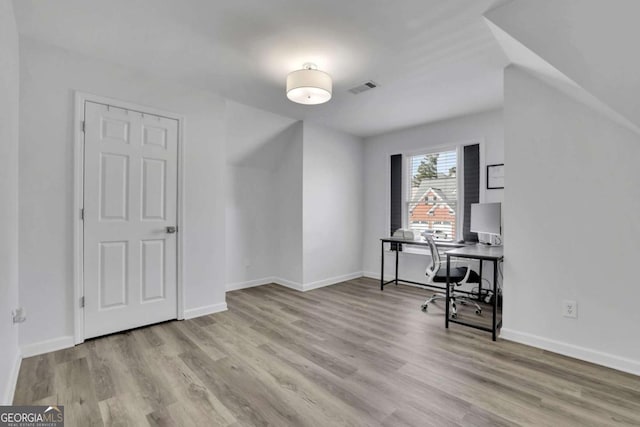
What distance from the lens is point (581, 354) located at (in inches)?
92.7

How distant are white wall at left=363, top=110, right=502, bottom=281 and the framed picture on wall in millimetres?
58

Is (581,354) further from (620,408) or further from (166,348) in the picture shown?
(166,348)

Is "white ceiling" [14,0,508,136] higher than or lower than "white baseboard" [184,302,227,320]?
higher

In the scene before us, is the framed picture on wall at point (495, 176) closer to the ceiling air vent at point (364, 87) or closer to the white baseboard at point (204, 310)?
the ceiling air vent at point (364, 87)

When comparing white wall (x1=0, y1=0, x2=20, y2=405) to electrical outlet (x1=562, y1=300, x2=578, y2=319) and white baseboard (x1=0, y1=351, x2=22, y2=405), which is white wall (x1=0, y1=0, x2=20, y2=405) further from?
electrical outlet (x1=562, y1=300, x2=578, y2=319)

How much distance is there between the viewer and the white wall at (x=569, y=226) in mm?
2227

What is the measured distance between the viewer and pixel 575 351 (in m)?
2.38

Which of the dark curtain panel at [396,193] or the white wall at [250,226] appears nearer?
the white wall at [250,226]

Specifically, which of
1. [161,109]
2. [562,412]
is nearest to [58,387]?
[161,109]

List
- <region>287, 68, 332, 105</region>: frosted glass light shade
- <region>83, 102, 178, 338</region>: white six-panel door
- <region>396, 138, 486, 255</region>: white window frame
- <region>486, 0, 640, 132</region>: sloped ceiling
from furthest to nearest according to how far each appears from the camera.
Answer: <region>396, 138, 486, 255</region>: white window frame, <region>83, 102, 178, 338</region>: white six-panel door, <region>287, 68, 332, 105</region>: frosted glass light shade, <region>486, 0, 640, 132</region>: sloped ceiling

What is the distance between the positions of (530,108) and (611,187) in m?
0.87

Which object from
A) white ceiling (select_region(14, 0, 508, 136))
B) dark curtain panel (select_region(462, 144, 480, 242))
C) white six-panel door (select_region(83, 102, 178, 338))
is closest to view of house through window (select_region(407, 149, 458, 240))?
dark curtain panel (select_region(462, 144, 480, 242))

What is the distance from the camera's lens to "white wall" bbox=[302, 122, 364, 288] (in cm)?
449

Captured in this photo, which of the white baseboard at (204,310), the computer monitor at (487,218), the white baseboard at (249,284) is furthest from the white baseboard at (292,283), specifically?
the computer monitor at (487,218)
